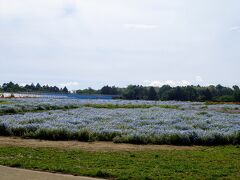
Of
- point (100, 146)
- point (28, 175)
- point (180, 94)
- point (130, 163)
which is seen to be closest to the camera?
point (28, 175)

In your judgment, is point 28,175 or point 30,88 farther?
point 30,88

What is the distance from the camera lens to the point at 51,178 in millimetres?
8289

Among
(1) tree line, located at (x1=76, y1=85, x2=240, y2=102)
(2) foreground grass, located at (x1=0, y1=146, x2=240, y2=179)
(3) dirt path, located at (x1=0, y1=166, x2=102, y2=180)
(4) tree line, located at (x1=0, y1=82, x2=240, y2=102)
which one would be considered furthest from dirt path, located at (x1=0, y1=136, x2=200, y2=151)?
(1) tree line, located at (x1=76, y1=85, x2=240, y2=102)

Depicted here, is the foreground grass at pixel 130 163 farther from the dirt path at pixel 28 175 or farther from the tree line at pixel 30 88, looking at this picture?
the tree line at pixel 30 88

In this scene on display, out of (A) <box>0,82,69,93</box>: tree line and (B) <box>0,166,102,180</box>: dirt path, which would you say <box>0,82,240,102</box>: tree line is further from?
(B) <box>0,166,102,180</box>: dirt path

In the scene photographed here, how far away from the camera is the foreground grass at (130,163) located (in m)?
8.80

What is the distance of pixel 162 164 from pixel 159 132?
719 centimetres

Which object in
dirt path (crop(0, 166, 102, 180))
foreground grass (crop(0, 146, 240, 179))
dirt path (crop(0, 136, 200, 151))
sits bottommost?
dirt path (crop(0, 136, 200, 151))

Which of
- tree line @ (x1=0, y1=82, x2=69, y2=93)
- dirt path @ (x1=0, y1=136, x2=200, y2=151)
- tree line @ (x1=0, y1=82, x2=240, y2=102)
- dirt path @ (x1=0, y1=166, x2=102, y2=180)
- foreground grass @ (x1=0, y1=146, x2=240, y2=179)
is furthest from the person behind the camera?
tree line @ (x1=0, y1=82, x2=69, y2=93)

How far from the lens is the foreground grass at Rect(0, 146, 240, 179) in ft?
28.9

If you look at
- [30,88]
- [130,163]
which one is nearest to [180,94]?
[30,88]

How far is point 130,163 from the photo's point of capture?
10.2 metres

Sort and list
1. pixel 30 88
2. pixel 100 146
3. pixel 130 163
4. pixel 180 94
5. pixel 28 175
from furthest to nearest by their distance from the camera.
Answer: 1. pixel 30 88
2. pixel 180 94
3. pixel 100 146
4. pixel 130 163
5. pixel 28 175

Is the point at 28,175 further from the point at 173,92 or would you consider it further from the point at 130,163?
the point at 173,92
